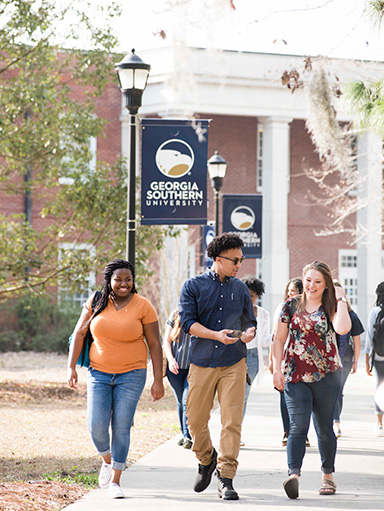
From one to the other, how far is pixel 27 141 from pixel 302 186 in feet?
60.4

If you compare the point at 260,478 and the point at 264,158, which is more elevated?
the point at 264,158

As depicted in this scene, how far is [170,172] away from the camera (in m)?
11.5

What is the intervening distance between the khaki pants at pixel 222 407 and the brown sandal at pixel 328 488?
0.72 meters

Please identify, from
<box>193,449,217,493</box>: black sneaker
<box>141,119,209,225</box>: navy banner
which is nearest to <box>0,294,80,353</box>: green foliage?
<box>141,119,209,225</box>: navy banner

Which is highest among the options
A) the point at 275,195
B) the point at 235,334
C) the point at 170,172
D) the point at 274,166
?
the point at 274,166

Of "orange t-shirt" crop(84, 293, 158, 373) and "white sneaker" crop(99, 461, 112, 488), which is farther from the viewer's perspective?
"white sneaker" crop(99, 461, 112, 488)

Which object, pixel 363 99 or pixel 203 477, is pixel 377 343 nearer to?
pixel 363 99

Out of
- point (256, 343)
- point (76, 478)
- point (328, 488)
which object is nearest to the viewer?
point (328, 488)

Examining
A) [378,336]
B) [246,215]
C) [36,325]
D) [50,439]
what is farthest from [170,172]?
[36,325]

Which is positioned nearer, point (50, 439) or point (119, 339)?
point (119, 339)

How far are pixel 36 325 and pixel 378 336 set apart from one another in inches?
701

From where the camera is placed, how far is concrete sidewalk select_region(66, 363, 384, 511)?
262 inches

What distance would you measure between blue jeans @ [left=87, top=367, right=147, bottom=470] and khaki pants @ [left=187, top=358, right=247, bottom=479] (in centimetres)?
46

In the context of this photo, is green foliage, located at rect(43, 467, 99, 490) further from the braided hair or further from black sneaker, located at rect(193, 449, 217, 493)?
the braided hair
